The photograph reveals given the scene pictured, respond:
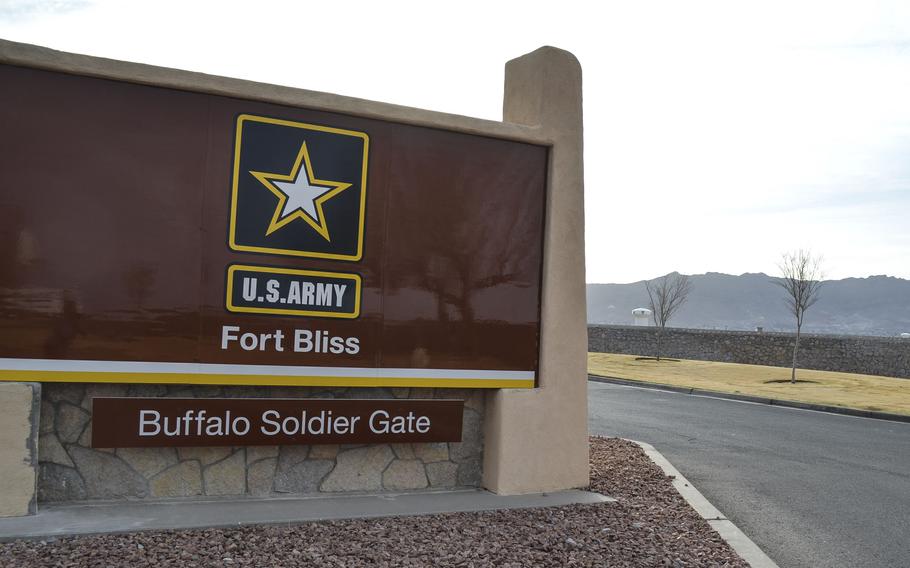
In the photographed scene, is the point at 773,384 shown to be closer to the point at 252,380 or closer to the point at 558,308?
the point at 558,308

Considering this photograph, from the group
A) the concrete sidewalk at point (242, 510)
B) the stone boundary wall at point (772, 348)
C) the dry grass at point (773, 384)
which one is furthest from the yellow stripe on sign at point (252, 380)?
the stone boundary wall at point (772, 348)

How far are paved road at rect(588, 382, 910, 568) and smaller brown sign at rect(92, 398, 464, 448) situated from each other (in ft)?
9.83

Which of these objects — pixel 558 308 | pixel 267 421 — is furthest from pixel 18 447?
pixel 558 308

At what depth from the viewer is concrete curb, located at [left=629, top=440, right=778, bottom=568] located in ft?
19.4

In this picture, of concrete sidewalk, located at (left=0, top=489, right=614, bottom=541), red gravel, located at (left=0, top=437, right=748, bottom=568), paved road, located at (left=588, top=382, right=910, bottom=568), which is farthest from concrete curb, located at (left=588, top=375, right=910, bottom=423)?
concrete sidewalk, located at (left=0, top=489, right=614, bottom=541)

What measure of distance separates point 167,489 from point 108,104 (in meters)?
3.00

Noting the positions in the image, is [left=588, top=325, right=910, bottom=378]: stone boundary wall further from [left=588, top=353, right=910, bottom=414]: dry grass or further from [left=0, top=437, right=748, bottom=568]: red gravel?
[left=0, top=437, right=748, bottom=568]: red gravel

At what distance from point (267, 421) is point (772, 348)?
112 ft

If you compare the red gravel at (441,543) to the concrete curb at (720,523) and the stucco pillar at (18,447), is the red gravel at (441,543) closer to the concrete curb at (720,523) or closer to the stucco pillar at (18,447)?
the concrete curb at (720,523)

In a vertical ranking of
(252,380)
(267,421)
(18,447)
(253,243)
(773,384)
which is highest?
(253,243)

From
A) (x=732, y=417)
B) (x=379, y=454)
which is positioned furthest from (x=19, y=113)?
(x=732, y=417)

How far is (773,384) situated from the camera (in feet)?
77.4

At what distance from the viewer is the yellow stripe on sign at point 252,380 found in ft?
19.0

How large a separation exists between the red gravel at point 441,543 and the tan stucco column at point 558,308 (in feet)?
2.15
